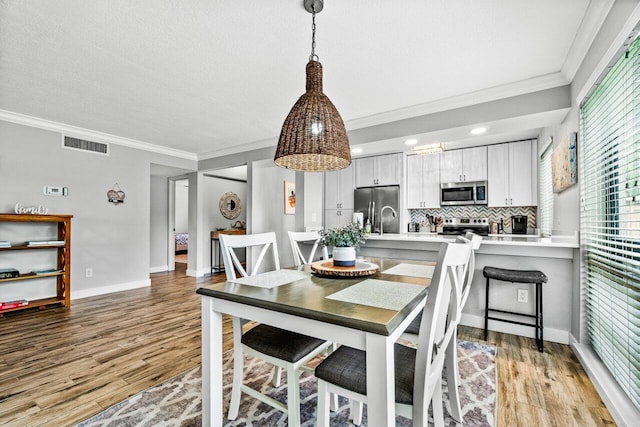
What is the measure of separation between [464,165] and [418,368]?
15.4ft

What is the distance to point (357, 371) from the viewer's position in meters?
1.18

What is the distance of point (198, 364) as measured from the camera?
7.32ft

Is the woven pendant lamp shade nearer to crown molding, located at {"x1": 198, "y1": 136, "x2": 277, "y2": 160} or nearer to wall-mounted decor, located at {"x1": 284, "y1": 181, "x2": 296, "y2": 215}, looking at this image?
crown molding, located at {"x1": 198, "y1": 136, "x2": 277, "y2": 160}

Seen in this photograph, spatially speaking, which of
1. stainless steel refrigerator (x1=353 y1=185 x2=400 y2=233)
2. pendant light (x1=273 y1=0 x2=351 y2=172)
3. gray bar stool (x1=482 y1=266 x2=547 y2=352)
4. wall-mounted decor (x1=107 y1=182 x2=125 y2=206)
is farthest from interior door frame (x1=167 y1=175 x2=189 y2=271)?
gray bar stool (x1=482 y1=266 x2=547 y2=352)

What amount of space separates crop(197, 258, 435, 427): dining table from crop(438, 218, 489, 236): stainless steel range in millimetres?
3731

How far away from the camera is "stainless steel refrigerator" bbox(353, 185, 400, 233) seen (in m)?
5.24

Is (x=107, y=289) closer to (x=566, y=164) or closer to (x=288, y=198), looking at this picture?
(x=288, y=198)

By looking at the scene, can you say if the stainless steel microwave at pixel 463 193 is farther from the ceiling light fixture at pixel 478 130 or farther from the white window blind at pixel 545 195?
the ceiling light fixture at pixel 478 130

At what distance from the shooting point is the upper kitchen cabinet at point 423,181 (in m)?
5.22

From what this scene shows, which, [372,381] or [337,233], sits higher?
[337,233]

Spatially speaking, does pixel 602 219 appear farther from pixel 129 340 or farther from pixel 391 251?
pixel 129 340

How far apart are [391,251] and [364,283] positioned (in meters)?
1.94

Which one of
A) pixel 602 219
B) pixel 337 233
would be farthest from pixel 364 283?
pixel 602 219

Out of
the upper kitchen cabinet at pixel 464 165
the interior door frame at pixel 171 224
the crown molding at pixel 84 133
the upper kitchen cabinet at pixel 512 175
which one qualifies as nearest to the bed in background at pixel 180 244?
the interior door frame at pixel 171 224
